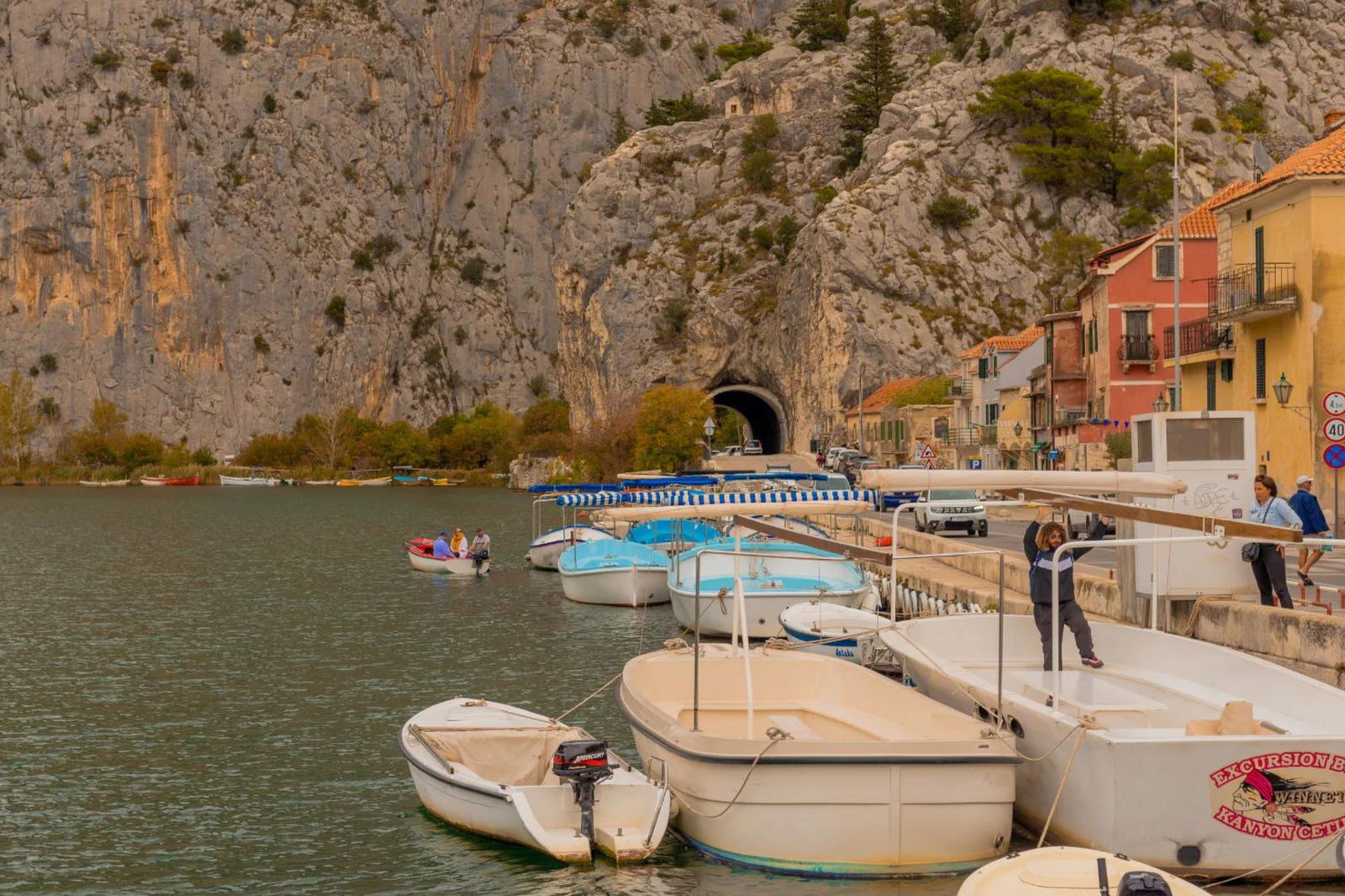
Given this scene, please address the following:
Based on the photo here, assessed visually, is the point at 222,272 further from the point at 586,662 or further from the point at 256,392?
the point at 586,662

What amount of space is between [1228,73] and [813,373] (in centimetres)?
4198

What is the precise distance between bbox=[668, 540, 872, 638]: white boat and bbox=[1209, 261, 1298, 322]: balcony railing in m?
16.2

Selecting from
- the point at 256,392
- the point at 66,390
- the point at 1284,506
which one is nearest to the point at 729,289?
the point at 256,392

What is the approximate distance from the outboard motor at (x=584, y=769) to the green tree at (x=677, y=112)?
139098 mm

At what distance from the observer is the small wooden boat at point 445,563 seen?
5103cm

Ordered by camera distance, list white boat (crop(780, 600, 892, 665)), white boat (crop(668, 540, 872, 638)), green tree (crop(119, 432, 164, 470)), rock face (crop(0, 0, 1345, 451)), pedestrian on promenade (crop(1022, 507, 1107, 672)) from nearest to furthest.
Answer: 1. pedestrian on promenade (crop(1022, 507, 1107, 672))
2. white boat (crop(780, 600, 892, 665))
3. white boat (crop(668, 540, 872, 638))
4. green tree (crop(119, 432, 164, 470))
5. rock face (crop(0, 0, 1345, 451))

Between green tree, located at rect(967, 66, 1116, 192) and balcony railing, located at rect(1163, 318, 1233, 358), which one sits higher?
green tree, located at rect(967, 66, 1116, 192)

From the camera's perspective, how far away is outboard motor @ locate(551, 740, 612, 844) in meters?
15.0

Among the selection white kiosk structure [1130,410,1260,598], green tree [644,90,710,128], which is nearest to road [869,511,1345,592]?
white kiosk structure [1130,410,1260,598]

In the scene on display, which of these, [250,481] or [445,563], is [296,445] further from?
[445,563]

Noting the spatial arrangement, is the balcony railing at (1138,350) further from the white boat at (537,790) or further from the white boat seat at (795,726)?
the white boat at (537,790)

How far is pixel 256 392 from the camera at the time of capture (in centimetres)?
17700

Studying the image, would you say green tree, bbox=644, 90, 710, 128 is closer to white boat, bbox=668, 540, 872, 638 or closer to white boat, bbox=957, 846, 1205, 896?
white boat, bbox=668, 540, 872, 638

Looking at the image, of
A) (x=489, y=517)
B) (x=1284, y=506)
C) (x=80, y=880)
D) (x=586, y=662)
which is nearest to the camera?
(x=80, y=880)
